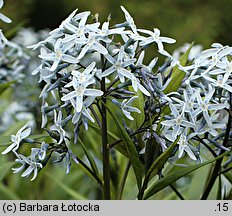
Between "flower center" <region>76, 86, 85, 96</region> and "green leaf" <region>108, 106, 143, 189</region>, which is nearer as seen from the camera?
"flower center" <region>76, 86, 85, 96</region>

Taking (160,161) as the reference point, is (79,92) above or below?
above

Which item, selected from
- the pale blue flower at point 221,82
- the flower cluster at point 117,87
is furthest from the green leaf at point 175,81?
the pale blue flower at point 221,82

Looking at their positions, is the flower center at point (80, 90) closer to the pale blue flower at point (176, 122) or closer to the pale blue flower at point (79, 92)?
the pale blue flower at point (79, 92)

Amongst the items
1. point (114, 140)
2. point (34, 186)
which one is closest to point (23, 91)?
point (34, 186)

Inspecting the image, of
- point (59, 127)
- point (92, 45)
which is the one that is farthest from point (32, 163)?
point (92, 45)

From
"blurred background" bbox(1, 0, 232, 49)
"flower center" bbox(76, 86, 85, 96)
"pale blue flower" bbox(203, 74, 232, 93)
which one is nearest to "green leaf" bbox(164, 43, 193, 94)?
"pale blue flower" bbox(203, 74, 232, 93)

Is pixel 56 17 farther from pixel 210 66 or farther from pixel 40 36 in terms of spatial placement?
pixel 210 66

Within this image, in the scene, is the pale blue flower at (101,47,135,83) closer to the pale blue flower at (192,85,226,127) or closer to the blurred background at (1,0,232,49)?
the pale blue flower at (192,85,226,127)

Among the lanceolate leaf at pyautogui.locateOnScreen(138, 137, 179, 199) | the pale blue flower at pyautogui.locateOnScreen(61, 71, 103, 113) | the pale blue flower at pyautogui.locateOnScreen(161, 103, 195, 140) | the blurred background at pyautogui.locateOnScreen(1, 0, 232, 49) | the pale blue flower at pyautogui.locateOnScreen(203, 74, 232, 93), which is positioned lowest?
the lanceolate leaf at pyautogui.locateOnScreen(138, 137, 179, 199)

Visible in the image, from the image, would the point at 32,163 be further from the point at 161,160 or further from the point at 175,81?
the point at 175,81
